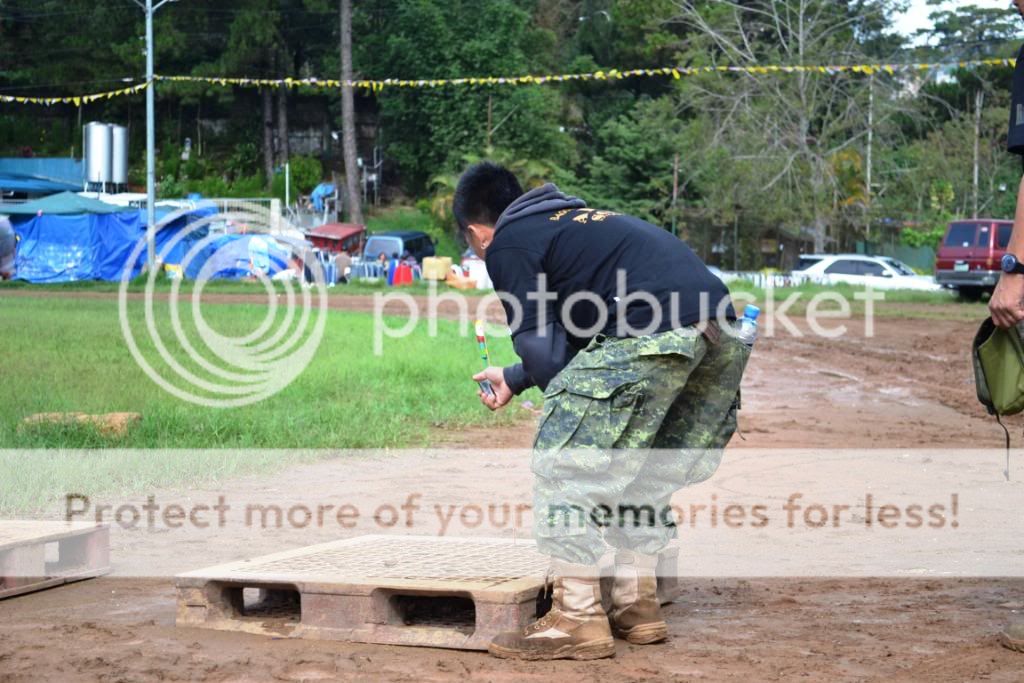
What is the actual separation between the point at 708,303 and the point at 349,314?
2208 cm

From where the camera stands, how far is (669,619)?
5.38 metres

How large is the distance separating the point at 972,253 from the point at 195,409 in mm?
24632

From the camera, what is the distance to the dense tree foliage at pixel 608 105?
148 ft

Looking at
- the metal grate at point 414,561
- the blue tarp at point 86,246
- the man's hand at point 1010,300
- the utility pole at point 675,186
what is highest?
the utility pole at point 675,186

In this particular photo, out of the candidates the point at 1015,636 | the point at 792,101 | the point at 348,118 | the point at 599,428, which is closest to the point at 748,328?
the point at 599,428

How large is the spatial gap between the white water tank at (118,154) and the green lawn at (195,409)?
29054 millimetres

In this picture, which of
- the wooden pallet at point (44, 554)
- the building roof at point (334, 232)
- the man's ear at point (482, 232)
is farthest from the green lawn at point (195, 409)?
the building roof at point (334, 232)

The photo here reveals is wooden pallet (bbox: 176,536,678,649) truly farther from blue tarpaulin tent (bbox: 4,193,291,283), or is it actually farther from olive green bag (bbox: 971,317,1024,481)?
blue tarpaulin tent (bbox: 4,193,291,283)

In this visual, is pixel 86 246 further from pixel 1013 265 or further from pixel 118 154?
pixel 1013 265

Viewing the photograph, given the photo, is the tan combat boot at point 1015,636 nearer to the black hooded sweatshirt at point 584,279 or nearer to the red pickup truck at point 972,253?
the black hooded sweatshirt at point 584,279

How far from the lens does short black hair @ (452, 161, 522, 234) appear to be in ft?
16.4

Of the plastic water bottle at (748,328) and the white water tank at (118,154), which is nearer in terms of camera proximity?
the plastic water bottle at (748,328)

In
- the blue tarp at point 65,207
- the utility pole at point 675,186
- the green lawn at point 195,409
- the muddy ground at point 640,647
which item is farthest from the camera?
the utility pole at point 675,186

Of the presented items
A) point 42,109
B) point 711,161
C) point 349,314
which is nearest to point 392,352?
point 349,314
